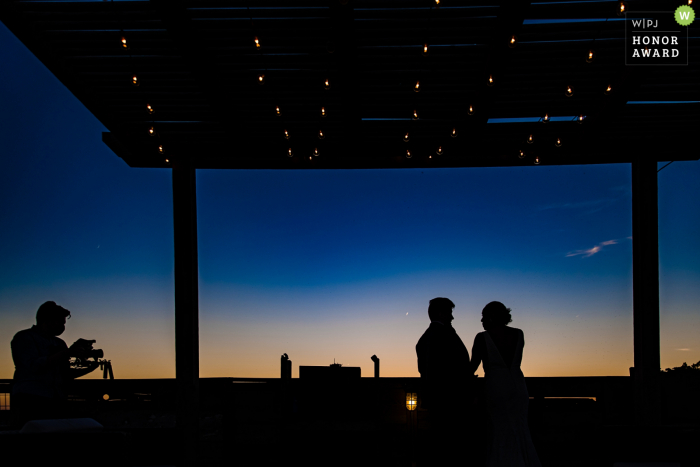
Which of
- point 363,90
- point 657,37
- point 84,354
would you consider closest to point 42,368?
point 84,354

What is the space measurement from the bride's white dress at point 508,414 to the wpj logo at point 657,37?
119 inches

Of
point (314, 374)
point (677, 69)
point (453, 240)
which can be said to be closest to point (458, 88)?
point (677, 69)

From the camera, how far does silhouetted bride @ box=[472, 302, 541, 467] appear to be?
14.3 feet

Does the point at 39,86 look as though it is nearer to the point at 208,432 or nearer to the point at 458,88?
the point at 208,432

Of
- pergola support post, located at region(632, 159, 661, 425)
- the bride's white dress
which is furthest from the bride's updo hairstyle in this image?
pergola support post, located at region(632, 159, 661, 425)

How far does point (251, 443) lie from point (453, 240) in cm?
402

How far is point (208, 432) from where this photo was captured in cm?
666

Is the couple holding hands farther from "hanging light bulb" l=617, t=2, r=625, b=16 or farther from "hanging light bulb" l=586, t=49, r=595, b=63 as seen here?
"hanging light bulb" l=617, t=2, r=625, b=16

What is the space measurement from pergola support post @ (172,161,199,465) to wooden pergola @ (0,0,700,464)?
2cm

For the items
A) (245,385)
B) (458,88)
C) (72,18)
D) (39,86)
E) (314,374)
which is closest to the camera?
(72,18)

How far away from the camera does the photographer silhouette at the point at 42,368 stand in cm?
369

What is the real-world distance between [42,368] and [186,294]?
10.0 feet

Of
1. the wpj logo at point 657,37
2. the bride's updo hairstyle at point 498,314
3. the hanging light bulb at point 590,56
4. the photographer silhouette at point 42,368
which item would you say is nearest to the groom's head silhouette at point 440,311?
the bride's updo hairstyle at point 498,314

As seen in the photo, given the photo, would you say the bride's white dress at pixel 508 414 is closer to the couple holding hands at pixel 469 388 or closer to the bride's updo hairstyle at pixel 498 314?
the couple holding hands at pixel 469 388
